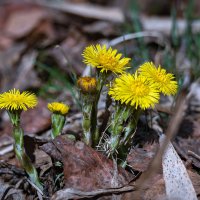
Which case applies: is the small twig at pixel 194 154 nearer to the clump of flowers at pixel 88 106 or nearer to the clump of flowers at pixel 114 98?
the clump of flowers at pixel 114 98

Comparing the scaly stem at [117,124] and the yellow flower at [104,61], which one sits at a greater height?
the yellow flower at [104,61]

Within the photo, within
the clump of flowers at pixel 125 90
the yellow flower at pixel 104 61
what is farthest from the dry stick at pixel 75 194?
the yellow flower at pixel 104 61

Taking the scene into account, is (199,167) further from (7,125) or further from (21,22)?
(21,22)

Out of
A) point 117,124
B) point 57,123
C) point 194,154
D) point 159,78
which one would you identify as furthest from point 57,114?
point 194,154

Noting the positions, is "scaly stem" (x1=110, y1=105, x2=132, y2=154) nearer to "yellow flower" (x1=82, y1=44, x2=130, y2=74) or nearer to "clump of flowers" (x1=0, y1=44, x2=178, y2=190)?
"clump of flowers" (x1=0, y1=44, x2=178, y2=190)

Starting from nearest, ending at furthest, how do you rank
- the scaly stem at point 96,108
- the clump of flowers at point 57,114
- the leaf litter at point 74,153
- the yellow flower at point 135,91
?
the yellow flower at point 135,91 < the leaf litter at point 74,153 < the scaly stem at point 96,108 < the clump of flowers at point 57,114

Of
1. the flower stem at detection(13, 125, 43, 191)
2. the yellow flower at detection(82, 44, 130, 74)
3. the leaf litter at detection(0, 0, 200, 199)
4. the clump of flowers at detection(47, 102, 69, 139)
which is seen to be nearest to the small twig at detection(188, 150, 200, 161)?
the leaf litter at detection(0, 0, 200, 199)

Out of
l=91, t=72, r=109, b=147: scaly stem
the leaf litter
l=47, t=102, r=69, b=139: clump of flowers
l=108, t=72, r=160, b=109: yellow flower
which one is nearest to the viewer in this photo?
l=108, t=72, r=160, b=109: yellow flower
